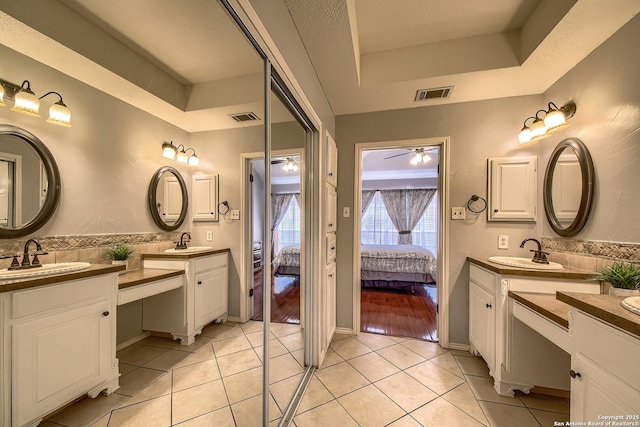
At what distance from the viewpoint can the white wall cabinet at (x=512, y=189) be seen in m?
2.16

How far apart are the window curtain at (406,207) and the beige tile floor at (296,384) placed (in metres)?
4.57

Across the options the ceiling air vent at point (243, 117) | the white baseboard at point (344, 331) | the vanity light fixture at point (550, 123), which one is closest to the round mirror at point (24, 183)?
the ceiling air vent at point (243, 117)

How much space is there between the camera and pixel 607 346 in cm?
90

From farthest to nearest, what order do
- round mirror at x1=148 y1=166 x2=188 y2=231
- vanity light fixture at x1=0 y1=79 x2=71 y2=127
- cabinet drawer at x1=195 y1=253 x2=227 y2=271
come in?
cabinet drawer at x1=195 y1=253 x2=227 y2=271
round mirror at x1=148 y1=166 x2=188 y2=231
vanity light fixture at x1=0 y1=79 x2=71 y2=127

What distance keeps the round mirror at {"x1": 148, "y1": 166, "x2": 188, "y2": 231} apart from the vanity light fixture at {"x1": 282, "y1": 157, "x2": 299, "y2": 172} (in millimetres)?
965

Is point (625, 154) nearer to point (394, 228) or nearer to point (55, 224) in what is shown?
point (55, 224)

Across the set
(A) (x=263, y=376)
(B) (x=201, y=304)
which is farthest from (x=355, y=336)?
(B) (x=201, y=304)

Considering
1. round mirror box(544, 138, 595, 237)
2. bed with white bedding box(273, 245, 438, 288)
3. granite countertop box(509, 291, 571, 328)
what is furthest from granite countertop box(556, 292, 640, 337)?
bed with white bedding box(273, 245, 438, 288)

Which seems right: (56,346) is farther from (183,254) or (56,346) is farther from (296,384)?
(296,384)

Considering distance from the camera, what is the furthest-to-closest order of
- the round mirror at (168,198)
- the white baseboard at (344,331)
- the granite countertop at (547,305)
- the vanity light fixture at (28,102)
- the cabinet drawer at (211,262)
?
the white baseboard at (344,331), the granite countertop at (547,305), the cabinet drawer at (211,262), the round mirror at (168,198), the vanity light fixture at (28,102)

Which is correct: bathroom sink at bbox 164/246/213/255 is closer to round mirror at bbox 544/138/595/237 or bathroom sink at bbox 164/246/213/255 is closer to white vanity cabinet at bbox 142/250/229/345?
white vanity cabinet at bbox 142/250/229/345

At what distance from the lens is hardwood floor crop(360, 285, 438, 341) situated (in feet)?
8.66

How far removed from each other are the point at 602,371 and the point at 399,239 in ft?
19.4

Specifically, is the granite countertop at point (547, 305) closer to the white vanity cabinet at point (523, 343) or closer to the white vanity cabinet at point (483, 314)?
the white vanity cabinet at point (523, 343)
